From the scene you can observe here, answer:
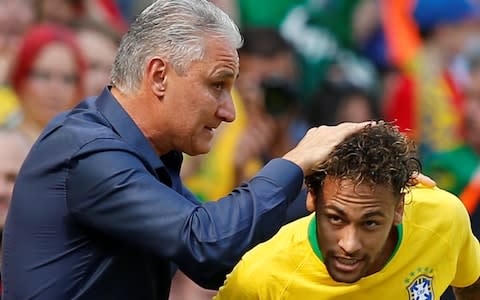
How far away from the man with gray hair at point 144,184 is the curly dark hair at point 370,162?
99 millimetres

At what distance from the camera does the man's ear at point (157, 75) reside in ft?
12.3

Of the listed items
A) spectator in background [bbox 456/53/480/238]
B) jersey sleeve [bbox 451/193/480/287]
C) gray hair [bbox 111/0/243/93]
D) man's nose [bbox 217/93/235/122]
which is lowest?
spectator in background [bbox 456/53/480/238]

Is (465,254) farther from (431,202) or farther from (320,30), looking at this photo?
(320,30)

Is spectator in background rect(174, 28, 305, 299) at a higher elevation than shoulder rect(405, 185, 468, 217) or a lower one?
lower

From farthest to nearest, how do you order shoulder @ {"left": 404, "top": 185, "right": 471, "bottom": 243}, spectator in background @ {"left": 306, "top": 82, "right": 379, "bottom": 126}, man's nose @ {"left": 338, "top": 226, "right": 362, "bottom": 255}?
1. spectator in background @ {"left": 306, "top": 82, "right": 379, "bottom": 126}
2. shoulder @ {"left": 404, "top": 185, "right": 471, "bottom": 243}
3. man's nose @ {"left": 338, "top": 226, "right": 362, "bottom": 255}

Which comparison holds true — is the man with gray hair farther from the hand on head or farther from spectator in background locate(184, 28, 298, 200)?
spectator in background locate(184, 28, 298, 200)

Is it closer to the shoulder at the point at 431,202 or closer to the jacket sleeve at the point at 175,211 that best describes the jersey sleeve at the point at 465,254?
the shoulder at the point at 431,202

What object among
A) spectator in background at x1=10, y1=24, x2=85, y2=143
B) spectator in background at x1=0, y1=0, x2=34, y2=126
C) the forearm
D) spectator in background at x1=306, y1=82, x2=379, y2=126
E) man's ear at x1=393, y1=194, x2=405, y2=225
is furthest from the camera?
spectator in background at x1=306, y1=82, x2=379, y2=126

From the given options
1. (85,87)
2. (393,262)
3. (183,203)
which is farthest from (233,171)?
(183,203)

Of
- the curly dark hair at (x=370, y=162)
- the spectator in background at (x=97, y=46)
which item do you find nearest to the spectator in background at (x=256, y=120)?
the spectator in background at (x=97, y=46)

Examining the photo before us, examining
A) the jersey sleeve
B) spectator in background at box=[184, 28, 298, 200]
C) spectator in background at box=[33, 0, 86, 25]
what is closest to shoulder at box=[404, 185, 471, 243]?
the jersey sleeve

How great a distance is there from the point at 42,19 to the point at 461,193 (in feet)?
7.17

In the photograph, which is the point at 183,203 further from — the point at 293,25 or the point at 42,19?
the point at 293,25

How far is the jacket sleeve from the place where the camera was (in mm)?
3541
